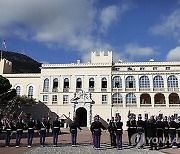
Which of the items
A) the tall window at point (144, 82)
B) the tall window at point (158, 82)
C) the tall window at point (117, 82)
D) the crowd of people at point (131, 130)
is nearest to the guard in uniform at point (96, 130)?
the crowd of people at point (131, 130)

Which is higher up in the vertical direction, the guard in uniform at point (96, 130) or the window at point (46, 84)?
the window at point (46, 84)

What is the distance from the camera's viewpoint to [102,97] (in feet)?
155

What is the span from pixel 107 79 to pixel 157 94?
10548 millimetres

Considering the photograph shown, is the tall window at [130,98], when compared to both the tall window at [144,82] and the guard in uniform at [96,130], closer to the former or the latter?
the tall window at [144,82]

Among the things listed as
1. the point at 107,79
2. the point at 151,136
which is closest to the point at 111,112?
the point at 107,79

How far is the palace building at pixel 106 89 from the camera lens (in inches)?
1813

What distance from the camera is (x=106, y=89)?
47.4 meters

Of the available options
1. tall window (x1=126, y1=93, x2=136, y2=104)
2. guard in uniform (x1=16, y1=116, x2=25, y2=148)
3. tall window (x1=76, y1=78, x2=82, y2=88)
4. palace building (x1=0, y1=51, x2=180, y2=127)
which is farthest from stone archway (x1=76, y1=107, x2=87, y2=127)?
guard in uniform (x1=16, y1=116, x2=25, y2=148)

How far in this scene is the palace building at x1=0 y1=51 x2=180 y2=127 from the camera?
46062 mm

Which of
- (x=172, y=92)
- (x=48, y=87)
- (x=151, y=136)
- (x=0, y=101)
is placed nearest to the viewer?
(x=151, y=136)

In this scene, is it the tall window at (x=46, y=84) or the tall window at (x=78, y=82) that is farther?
the tall window at (x=46, y=84)

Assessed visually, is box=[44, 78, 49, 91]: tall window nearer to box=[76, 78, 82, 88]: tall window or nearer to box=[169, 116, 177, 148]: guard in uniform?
box=[76, 78, 82, 88]: tall window

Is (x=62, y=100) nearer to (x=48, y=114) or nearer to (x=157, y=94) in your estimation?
(x=48, y=114)

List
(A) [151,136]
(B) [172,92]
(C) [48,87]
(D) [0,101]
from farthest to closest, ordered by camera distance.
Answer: (C) [48,87] → (B) [172,92] → (D) [0,101] → (A) [151,136]
